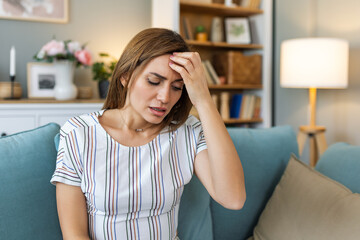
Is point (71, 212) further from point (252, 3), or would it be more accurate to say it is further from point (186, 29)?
Answer: point (252, 3)

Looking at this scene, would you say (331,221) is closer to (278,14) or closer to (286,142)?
(286,142)

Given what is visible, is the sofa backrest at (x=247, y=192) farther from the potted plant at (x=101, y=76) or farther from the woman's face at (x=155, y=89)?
the potted plant at (x=101, y=76)

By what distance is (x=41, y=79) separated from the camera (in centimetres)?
299

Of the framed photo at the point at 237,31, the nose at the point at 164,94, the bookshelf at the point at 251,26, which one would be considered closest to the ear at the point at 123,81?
the nose at the point at 164,94

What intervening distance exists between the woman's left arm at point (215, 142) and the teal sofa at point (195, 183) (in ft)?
0.91

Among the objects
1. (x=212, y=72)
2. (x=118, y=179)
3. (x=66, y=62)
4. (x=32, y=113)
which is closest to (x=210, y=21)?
(x=212, y=72)

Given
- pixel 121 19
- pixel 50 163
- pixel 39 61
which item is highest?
pixel 121 19

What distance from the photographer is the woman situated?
1077 mm

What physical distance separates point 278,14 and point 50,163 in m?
3.11

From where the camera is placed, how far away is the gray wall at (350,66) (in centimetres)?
296

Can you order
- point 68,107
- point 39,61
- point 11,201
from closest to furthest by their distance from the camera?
point 11,201 < point 68,107 < point 39,61

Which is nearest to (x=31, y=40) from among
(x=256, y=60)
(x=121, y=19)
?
(x=121, y=19)

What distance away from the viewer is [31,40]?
10.5 feet

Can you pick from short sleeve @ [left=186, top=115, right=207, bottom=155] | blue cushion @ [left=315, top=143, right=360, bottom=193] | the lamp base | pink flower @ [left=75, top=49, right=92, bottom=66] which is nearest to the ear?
short sleeve @ [left=186, top=115, right=207, bottom=155]
